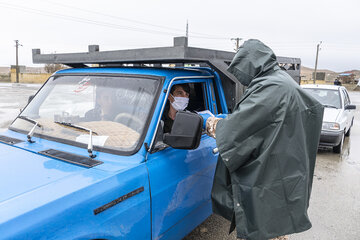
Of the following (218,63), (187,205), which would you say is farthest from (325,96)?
(187,205)

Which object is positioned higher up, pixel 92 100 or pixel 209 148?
pixel 92 100

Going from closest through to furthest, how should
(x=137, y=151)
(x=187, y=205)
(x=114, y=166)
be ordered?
(x=114, y=166)
(x=137, y=151)
(x=187, y=205)

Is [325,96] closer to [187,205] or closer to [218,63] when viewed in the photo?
[218,63]

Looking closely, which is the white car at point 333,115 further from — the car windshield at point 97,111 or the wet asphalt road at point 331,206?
the car windshield at point 97,111

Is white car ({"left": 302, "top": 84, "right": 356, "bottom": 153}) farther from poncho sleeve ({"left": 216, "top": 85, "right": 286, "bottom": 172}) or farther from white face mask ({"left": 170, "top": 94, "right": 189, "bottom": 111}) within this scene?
poncho sleeve ({"left": 216, "top": 85, "right": 286, "bottom": 172})

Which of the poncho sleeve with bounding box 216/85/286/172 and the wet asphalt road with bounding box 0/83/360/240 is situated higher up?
the poncho sleeve with bounding box 216/85/286/172

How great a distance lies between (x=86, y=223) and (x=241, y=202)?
1072 mm

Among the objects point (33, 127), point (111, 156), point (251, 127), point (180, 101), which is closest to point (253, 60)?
point (251, 127)

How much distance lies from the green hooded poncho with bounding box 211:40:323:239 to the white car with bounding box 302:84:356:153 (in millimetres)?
5525

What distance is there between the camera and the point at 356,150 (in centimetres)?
806

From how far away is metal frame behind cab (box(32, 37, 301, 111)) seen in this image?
2.40 meters

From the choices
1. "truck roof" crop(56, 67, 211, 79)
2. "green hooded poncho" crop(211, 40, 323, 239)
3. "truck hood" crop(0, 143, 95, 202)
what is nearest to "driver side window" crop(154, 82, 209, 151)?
"truck roof" crop(56, 67, 211, 79)

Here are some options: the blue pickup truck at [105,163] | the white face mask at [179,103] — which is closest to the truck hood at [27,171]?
the blue pickup truck at [105,163]

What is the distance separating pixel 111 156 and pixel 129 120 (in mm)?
358
